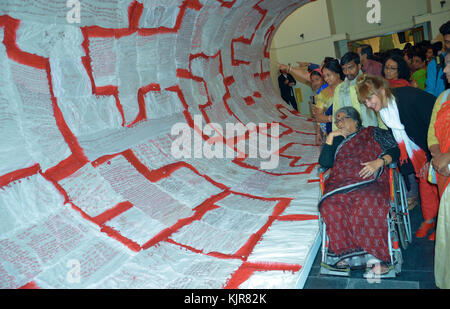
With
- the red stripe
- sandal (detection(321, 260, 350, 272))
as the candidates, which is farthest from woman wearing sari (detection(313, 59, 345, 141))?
the red stripe

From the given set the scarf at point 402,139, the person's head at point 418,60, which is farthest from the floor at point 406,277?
the person's head at point 418,60

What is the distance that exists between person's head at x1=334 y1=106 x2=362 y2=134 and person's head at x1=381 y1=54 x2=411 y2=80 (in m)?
0.56

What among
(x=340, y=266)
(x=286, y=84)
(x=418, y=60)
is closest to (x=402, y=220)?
(x=340, y=266)

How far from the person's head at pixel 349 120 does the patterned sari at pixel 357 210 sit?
189 mm

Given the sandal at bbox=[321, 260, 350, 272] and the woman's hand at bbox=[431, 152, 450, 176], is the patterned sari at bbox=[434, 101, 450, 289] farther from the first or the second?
the sandal at bbox=[321, 260, 350, 272]

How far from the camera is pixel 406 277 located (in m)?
1.91

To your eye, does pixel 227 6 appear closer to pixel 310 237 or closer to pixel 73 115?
pixel 73 115

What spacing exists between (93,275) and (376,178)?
1691 mm

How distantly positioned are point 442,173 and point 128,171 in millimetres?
1992

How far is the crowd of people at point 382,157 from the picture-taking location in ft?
5.90

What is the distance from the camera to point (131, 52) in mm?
2814

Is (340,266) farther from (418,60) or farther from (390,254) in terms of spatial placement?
(418,60)

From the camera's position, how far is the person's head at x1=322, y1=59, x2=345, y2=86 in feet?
9.44

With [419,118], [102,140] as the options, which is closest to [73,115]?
[102,140]
